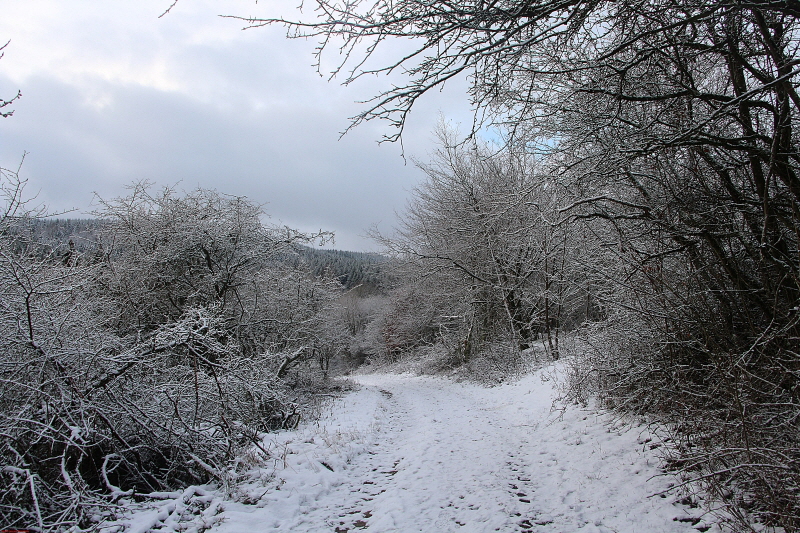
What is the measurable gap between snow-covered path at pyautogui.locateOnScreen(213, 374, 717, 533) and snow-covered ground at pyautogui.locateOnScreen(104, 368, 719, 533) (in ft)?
0.04

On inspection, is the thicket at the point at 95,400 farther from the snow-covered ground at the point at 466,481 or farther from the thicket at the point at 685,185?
the thicket at the point at 685,185

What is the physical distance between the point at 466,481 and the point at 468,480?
1.7 inches

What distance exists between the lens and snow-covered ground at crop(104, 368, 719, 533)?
3.52 m

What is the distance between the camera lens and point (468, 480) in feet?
15.0

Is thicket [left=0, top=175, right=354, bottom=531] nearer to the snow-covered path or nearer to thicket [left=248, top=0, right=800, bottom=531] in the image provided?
the snow-covered path

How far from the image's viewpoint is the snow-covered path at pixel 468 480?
11.6 ft

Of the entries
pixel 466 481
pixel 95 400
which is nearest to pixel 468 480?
pixel 466 481

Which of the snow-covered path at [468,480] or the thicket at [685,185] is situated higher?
the thicket at [685,185]

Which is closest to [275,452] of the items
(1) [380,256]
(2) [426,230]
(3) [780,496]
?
(3) [780,496]

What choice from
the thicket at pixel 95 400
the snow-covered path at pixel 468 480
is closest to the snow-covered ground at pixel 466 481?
the snow-covered path at pixel 468 480

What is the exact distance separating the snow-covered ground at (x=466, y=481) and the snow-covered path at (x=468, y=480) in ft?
0.04

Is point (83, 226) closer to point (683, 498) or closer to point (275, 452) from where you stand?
point (275, 452)

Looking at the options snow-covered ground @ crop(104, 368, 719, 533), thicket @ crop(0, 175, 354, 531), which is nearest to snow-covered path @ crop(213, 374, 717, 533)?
snow-covered ground @ crop(104, 368, 719, 533)

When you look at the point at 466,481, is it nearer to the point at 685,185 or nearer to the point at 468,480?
the point at 468,480
